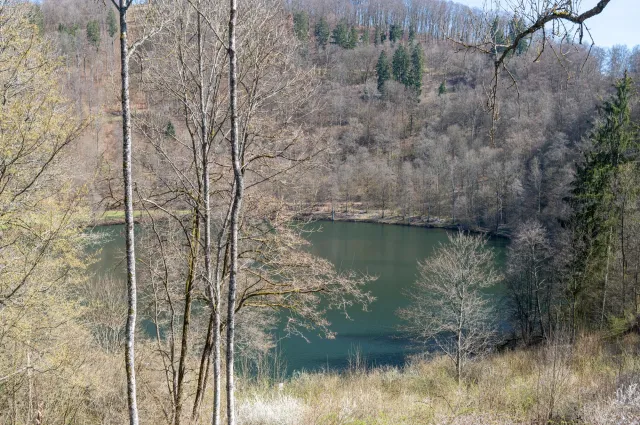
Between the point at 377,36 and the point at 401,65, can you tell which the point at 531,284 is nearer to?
the point at 401,65

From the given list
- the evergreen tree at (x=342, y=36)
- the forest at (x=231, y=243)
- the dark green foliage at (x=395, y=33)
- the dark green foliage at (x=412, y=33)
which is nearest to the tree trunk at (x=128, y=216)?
the forest at (x=231, y=243)

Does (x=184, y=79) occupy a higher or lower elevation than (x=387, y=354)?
higher

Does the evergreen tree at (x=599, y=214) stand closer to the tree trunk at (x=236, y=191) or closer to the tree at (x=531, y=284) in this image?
the tree at (x=531, y=284)

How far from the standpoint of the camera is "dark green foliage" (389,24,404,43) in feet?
311

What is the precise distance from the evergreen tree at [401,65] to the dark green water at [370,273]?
3897cm

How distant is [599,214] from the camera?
53.8 ft

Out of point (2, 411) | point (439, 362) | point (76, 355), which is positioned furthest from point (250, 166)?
point (439, 362)

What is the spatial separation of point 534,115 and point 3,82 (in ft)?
189

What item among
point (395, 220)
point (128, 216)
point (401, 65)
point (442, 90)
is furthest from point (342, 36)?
point (128, 216)

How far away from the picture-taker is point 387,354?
58.0 feet

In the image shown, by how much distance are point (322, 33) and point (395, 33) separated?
792 inches

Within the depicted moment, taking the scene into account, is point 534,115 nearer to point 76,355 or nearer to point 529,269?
point 529,269

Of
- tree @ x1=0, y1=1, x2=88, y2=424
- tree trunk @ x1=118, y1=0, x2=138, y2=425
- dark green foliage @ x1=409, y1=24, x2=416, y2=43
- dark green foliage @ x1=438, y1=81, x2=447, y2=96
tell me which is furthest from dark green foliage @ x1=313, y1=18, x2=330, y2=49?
tree trunk @ x1=118, y1=0, x2=138, y2=425

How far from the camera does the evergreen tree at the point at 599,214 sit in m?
16.1
